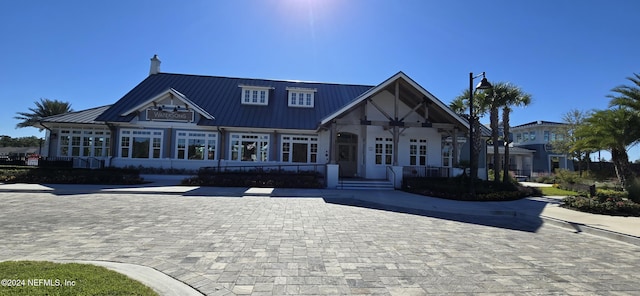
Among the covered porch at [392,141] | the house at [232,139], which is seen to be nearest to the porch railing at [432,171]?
the covered porch at [392,141]

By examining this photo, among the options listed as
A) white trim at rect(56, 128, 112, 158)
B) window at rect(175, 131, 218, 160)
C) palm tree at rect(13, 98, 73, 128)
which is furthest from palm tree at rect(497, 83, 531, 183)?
palm tree at rect(13, 98, 73, 128)

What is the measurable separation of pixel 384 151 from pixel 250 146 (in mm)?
9335

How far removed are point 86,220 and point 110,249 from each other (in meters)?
3.16

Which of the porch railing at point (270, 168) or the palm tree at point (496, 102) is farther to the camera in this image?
the porch railing at point (270, 168)

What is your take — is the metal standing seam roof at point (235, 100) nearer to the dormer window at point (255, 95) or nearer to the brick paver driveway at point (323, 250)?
the dormer window at point (255, 95)

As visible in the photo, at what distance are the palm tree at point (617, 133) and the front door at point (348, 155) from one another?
1265 centimetres

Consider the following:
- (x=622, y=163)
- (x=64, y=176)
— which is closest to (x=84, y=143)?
(x=64, y=176)

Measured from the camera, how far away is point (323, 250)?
5.73m

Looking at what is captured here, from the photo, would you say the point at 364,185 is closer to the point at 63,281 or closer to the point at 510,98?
the point at 510,98

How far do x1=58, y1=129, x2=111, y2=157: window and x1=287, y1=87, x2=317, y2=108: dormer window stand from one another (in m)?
13.2

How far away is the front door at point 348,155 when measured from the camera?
21578 millimetres

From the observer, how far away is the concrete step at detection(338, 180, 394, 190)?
56.2ft

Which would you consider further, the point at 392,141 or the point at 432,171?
the point at 392,141

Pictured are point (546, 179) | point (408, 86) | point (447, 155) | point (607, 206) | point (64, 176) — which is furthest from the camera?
point (546, 179)
